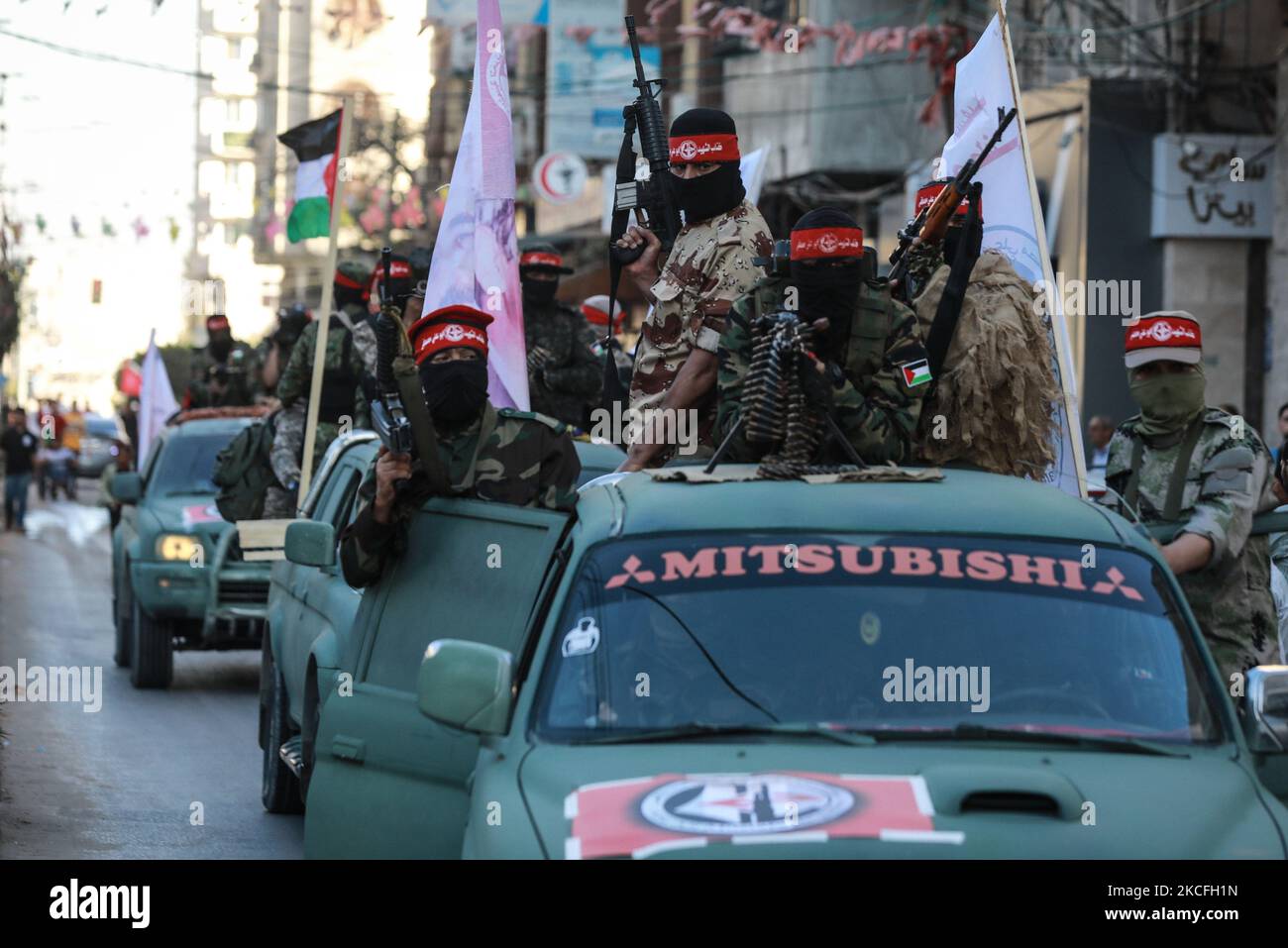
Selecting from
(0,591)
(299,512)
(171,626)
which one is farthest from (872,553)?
(0,591)

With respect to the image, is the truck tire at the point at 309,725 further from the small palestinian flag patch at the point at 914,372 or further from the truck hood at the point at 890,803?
the truck hood at the point at 890,803

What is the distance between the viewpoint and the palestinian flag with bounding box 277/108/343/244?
46.6 feet

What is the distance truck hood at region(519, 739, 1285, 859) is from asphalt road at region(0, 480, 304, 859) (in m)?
4.56

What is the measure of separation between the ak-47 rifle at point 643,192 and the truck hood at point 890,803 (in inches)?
147

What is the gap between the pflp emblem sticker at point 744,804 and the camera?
429cm

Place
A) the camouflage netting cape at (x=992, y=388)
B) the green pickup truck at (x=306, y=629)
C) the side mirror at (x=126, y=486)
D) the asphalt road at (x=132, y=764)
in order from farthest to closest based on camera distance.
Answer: the side mirror at (x=126, y=486)
the asphalt road at (x=132, y=764)
the green pickup truck at (x=306, y=629)
the camouflage netting cape at (x=992, y=388)

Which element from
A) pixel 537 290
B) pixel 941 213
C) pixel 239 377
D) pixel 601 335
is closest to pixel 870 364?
pixel 941 213

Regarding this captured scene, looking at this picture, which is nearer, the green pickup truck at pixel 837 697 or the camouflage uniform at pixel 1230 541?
the green pickup truck at pixel 837 697

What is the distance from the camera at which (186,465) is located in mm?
15922

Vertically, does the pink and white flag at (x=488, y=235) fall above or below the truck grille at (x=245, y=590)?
above

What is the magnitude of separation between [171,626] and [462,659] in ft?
33.7

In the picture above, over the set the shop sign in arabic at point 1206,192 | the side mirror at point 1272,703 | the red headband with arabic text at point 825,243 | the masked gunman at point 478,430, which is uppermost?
the shop sign in arabic at point 1206,192

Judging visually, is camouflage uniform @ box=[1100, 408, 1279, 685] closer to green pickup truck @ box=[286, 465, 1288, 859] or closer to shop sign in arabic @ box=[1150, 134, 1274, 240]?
green pickup truck @ box=[286, 465, 1288, 859]

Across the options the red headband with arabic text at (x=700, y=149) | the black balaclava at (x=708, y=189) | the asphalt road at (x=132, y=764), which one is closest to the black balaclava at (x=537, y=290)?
the asphalt road at (x=132, y=764)
